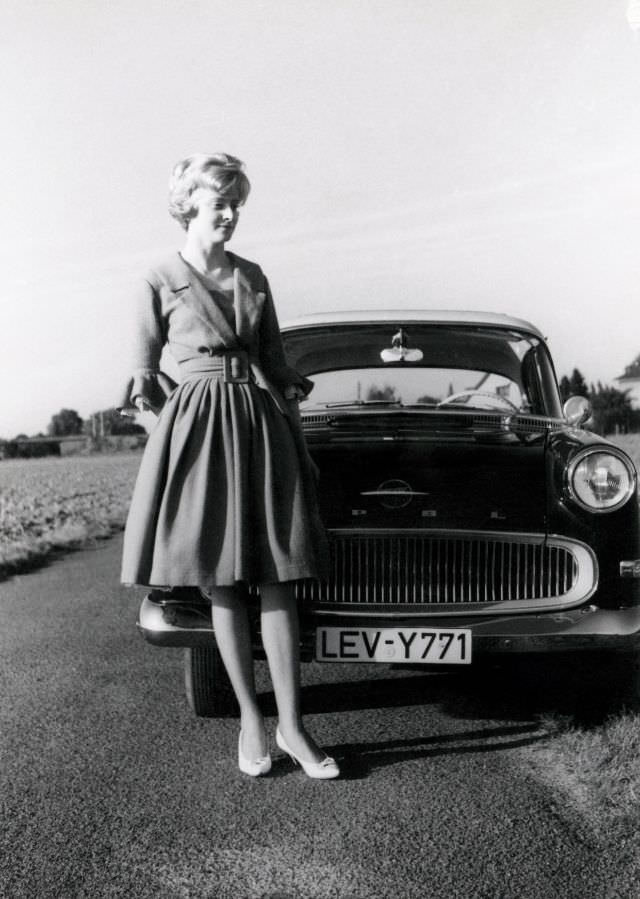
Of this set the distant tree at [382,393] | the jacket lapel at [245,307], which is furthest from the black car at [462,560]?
the distant tree at [382,393]

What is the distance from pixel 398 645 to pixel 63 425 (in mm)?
8877

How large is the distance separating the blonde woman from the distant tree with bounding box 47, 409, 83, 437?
7.33 metres

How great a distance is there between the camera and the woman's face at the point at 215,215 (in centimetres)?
249

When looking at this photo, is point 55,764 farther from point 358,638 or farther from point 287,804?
point 358,638

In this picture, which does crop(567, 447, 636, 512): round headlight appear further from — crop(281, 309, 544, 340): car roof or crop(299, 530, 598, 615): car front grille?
crop(281, 309, 544, 340): car roof

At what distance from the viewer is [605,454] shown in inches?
→ 113

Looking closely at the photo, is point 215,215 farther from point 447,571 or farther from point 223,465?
point 447,571

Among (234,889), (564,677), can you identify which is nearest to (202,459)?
(234,889)

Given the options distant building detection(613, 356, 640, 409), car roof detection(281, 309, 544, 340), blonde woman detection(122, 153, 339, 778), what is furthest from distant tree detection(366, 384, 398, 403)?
distant building detection(613, 356, 640, 409)

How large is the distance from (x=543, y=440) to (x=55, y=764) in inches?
76.4

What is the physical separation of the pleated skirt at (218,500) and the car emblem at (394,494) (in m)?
0.33

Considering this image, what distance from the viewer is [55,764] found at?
8.67ft

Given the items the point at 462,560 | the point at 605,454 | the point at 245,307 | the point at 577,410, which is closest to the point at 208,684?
the point at 462,560

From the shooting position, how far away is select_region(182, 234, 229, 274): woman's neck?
257 centimetres
